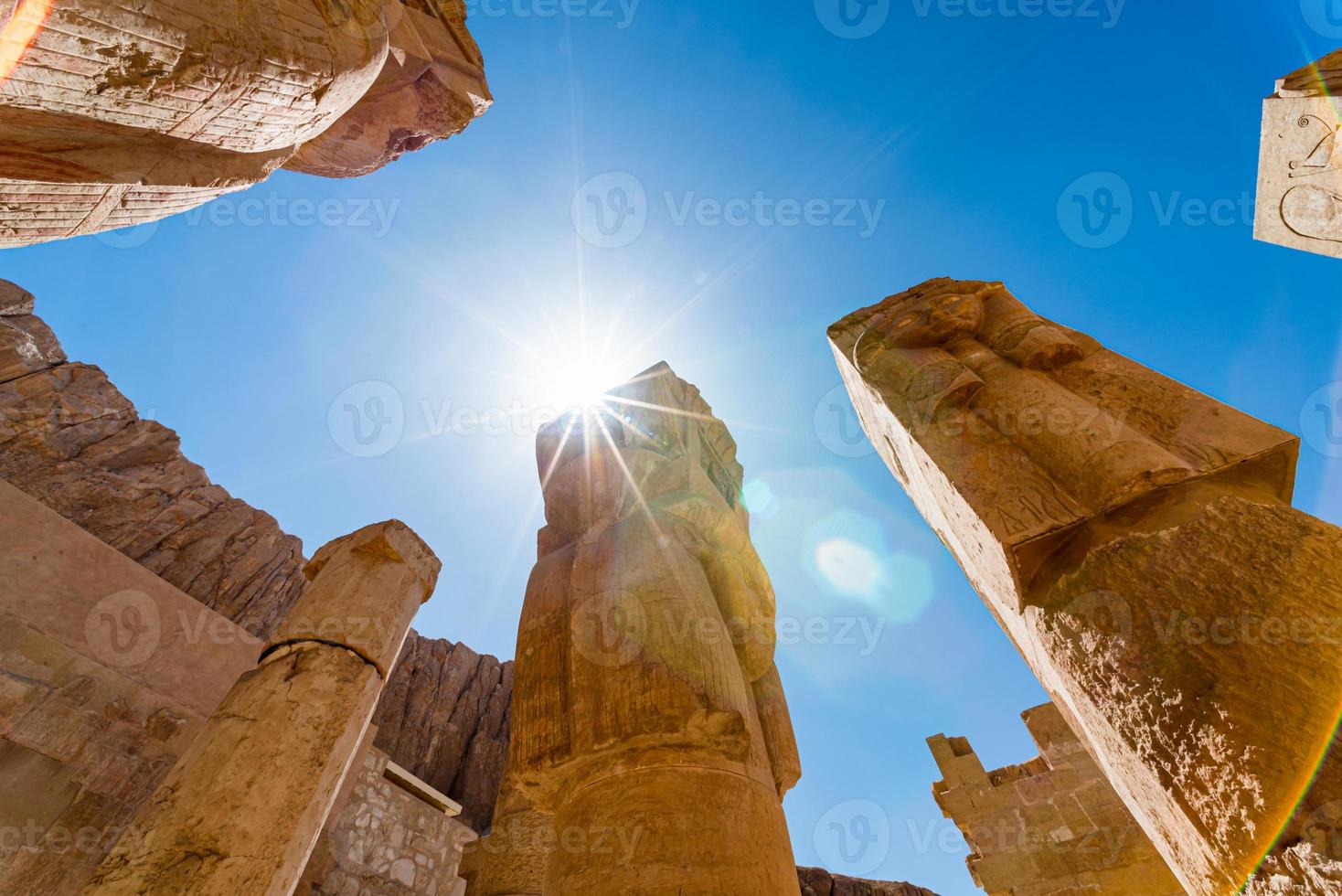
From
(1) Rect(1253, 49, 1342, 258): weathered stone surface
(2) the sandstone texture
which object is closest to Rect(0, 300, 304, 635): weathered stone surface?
(2) the sandstone texture

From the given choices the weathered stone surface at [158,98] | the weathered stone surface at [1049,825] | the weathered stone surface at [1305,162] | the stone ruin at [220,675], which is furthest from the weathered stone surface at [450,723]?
the weathered stone surface at [1305,162]

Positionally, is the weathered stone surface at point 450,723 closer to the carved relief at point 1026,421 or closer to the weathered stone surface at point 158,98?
the weathered stone surface at point 158,98

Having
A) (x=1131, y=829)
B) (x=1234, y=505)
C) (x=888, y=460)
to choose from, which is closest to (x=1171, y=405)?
(x=1234, y=505)

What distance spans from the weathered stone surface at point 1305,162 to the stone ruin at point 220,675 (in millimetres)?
5653

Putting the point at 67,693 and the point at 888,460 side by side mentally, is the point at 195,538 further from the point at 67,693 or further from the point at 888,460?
the point at 888,460

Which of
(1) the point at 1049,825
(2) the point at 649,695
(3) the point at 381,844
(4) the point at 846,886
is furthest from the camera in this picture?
(4) the point at 846,886

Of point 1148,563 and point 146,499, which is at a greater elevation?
point 146,499

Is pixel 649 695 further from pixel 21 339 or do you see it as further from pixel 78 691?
pixel 21 339

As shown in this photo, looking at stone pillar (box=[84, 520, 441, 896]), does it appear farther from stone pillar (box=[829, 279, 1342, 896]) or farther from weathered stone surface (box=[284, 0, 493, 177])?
weathered stone surface (box=[284, 0, 493, 177])

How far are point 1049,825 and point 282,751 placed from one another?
8.57m

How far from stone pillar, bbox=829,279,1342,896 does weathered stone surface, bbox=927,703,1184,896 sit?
5610 millimetres

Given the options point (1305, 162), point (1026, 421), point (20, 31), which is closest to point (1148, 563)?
point (1026, 421)

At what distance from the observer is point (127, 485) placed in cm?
806

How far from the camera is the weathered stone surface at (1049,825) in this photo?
686cm
